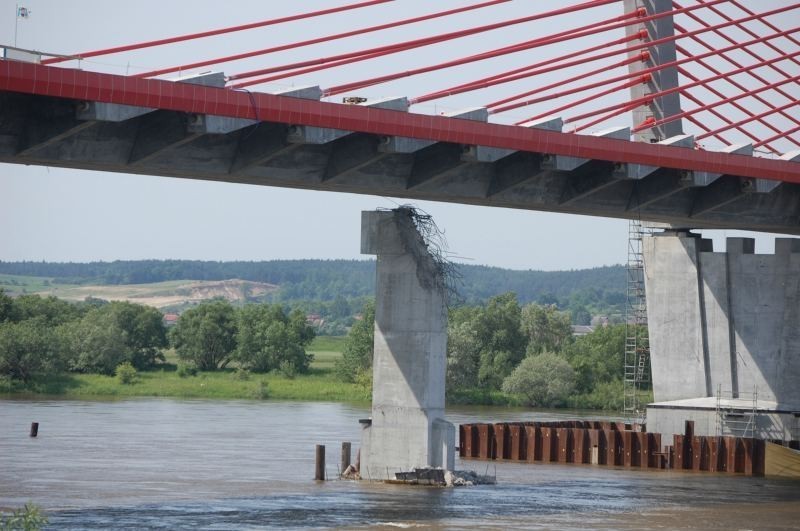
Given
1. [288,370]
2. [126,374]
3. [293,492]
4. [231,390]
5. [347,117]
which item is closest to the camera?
[347,117]

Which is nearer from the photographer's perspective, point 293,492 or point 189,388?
point 293,492

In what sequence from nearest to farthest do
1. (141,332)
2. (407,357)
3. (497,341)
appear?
(407,357)
(497,341)
(141,332)

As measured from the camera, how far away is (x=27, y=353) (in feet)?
332

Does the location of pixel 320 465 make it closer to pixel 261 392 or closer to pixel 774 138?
pixel 774 138

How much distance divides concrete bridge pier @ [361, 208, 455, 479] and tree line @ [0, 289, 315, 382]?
68.3m

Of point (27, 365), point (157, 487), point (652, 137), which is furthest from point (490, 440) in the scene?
point (27, 365)

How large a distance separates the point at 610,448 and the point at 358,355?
63.1 metres

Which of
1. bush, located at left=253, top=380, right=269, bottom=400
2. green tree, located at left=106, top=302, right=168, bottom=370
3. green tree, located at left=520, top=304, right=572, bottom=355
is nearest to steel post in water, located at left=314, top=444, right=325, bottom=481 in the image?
bush, located at left=253, top=380, right=269, bottom=400

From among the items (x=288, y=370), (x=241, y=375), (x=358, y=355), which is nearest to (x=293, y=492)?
(x=358, y=355)

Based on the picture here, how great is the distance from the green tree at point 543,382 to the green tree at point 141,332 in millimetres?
36257

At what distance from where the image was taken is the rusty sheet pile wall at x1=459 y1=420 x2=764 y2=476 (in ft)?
161

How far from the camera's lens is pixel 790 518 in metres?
36.6

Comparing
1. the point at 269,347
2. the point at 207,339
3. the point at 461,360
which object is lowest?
the point at 461,360

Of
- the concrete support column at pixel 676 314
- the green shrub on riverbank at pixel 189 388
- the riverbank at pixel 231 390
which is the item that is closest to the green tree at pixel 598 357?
the riverbank at pixel 231 390
